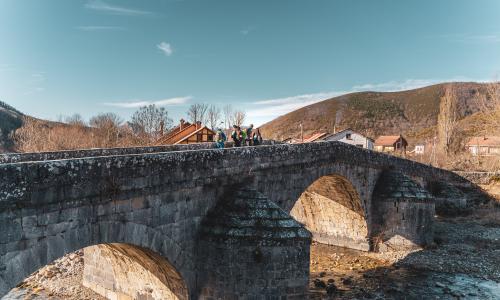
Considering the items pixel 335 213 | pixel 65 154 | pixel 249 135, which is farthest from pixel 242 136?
pixel 65 154

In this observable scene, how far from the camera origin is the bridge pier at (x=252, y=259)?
8.42 m

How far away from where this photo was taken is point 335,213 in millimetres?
18703

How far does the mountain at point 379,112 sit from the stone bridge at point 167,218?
81.7 metres

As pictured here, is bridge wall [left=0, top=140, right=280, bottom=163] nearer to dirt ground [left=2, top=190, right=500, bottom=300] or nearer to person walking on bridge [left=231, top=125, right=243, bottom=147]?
person walking on bridge [left=231, top=125, right=243, bottom=147]

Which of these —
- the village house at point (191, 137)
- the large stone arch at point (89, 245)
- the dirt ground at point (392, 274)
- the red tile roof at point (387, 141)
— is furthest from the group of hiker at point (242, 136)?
the red tile roof at point (387, 141)

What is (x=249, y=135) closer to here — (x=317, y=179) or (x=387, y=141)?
(x=317, y=179)

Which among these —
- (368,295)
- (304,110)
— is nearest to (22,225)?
(368,295)

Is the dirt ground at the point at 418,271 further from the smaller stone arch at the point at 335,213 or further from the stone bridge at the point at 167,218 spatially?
the stone bridge at the point at 167,218

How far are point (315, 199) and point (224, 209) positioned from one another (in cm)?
1032

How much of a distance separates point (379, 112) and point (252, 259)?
105 m

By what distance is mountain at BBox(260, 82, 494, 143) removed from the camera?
97.1m

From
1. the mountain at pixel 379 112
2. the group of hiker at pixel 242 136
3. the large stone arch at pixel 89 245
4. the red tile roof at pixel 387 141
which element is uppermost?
the mountain at pixel 379 112

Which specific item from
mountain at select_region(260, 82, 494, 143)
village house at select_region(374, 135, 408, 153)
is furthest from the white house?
mountain at select_region(260, 82, 494, 143)

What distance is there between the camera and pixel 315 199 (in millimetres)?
18812
